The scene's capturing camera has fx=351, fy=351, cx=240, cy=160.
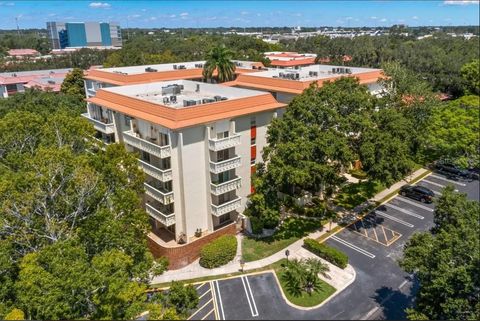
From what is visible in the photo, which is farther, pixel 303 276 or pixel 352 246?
pixel 352 246

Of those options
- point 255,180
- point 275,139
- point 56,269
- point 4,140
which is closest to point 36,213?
point 56,269

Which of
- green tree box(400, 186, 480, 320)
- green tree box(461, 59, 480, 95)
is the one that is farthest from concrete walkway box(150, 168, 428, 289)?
green tree box(461, 59, 480, 95)

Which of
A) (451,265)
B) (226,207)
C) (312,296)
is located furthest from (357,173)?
(451,265)

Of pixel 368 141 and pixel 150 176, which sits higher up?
pixel 368 141

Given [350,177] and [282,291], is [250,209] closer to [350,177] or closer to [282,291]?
[282,291]

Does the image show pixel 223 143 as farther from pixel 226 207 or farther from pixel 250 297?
pixel 250 297

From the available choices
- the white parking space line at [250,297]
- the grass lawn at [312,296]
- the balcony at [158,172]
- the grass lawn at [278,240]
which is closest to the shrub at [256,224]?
the grass lawn at [278,240]
